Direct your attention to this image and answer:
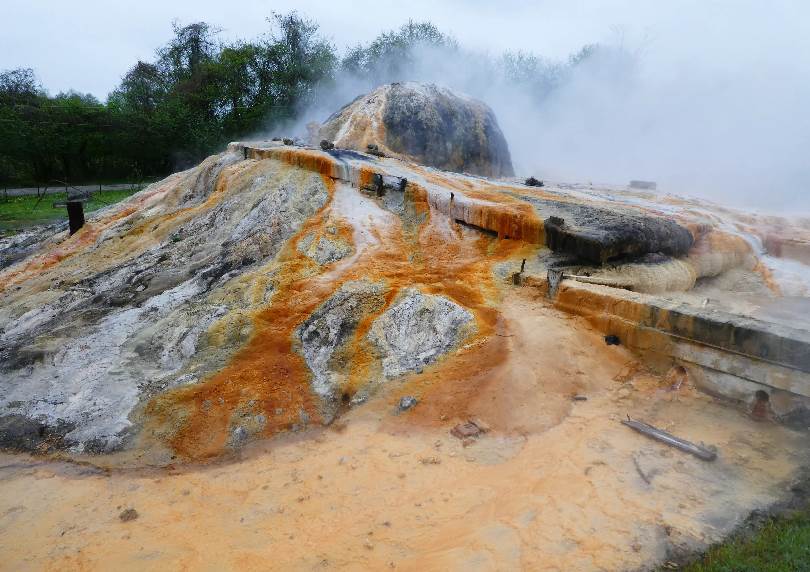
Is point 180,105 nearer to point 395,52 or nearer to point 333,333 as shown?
point 395,52

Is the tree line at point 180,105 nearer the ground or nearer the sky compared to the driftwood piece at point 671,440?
nearer the sky

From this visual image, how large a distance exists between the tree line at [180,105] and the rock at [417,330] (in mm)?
20372

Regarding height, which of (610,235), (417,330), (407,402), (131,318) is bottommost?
(407,402)

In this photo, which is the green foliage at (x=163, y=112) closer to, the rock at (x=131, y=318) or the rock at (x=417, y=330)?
the rock at (x=131, y=318)

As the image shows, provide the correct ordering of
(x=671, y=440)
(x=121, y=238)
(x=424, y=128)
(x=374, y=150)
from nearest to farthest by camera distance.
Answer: (x=671, y=440) < (x=121, y=238) < (x=374, y=150) < (x=424, y=128)

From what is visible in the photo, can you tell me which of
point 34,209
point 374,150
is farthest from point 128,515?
point 34,209

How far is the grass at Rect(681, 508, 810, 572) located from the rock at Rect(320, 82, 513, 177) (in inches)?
480

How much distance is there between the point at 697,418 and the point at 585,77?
83.0ft

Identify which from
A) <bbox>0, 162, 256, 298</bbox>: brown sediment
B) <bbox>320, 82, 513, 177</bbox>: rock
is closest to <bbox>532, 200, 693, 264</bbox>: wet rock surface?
<bbox>0, 162, 256, 298</bbox>: brown sediment

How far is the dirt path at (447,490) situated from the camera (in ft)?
13.4

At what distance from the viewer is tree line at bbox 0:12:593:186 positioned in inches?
958

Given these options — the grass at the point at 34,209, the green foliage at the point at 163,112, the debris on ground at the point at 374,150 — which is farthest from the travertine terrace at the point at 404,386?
the green foliage at the point at 163,112

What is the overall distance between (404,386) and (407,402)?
315mm

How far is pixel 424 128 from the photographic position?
52.0ft
